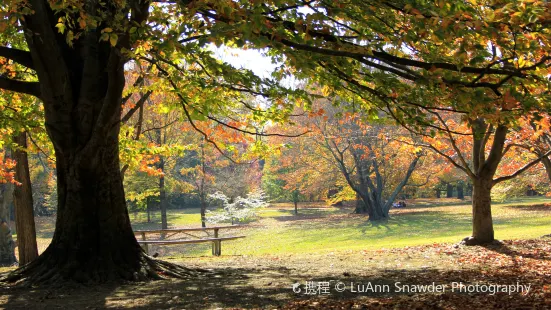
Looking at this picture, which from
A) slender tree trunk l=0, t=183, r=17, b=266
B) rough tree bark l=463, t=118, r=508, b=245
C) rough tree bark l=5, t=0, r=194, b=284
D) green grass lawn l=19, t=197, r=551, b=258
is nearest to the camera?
rough tree bark l=5, t=0, r=194, b=284

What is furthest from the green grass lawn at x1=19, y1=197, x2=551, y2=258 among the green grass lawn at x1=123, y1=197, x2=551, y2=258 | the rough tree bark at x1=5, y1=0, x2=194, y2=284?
the rough tree bark at x1=5, y1=0, x2=194, y2=284

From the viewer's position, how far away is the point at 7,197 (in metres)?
19.2

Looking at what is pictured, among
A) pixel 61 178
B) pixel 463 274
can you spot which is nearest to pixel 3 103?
pixel 61 178

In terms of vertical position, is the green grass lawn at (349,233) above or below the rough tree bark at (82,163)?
below

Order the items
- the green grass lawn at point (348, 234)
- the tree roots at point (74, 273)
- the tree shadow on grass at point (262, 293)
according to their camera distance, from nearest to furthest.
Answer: the tree shadow on grass at point (262, 293) → the tree roots at point (74, 273) → the green grass lawn at point (348, 234)

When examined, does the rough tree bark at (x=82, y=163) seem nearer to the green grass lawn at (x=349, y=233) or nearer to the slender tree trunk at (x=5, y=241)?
the green grass lawn at (x=349, y=233)

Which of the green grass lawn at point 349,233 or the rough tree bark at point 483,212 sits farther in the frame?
the green grass lawn at point 349,233

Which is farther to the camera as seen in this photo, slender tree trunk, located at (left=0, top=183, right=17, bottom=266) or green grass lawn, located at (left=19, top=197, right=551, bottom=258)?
green grass lawn, located at (left=19, top=197, right=551, bottom=258)

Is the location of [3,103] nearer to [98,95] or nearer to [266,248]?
Answer: [98,95]

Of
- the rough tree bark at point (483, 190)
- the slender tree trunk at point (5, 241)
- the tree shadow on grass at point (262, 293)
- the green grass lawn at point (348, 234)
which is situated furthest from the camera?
the green grass lawn at point (348, 234)

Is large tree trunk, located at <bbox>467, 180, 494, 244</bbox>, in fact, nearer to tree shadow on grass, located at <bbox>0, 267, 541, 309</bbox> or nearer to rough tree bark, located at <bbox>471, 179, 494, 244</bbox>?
rough tree bark, located at <bbox>471, 179, 494, 244</bbox>

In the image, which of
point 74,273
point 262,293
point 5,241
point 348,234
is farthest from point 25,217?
point 348,234

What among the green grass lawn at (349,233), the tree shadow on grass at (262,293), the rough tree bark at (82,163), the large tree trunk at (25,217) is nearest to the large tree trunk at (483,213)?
the tree shadow on grass at (262,293)

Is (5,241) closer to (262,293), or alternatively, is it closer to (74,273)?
(74,273)
